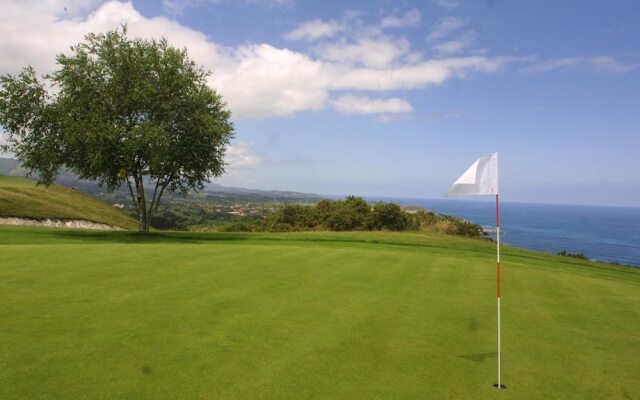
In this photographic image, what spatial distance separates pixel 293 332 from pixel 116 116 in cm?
2349

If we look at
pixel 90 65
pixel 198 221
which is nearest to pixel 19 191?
pixel 90 65

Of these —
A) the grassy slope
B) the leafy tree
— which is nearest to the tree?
the grassy slope

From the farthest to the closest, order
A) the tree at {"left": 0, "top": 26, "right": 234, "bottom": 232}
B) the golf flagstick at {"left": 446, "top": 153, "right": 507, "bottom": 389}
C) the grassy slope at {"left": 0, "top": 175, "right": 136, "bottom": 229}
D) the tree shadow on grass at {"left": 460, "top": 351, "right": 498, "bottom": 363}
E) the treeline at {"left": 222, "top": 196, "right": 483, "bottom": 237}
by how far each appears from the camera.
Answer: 1. the treeline at {"left": 222, "top": 196, "right": 483, "bottom": 237}
2. the grassy slope at {"left": 0, "top": 175, "right": 136, "bottom": 229}
3. the tree at {"left": 0, "top": 26, "right": 234, "bottom": 232}
4. the golf flagstick at {"left": 446, "top": 153, "right": 507, "bottom": 389}
5. the tree shadow on grass at {"left": 460, "top": 351, "right": 498, "bottom": 363}

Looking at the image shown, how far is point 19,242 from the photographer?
790 inches

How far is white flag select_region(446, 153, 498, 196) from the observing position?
7.61 m

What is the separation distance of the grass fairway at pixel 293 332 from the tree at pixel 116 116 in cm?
1256

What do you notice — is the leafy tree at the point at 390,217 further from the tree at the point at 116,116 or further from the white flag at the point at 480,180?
the white flag at the point at 480,180

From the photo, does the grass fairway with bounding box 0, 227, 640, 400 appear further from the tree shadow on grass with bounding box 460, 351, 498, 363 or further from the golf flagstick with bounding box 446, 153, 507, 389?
the golf flagstick with bounding box 446, 153, 507, 389

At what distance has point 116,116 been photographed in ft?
86.7

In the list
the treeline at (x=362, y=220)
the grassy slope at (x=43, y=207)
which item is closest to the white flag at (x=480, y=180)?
the treeline at (x=362, y=220)

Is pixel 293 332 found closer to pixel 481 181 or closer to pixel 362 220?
pixel 481 181

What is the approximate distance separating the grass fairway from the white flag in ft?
8.82

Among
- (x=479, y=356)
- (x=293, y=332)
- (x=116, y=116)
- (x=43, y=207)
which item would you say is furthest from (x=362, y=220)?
(x=479, y=356)

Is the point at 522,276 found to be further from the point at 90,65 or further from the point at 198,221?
the point at 198,221
